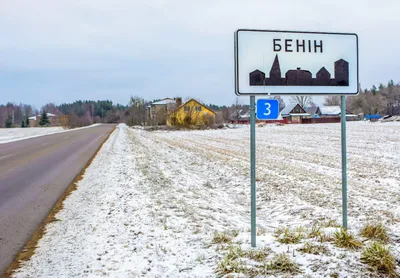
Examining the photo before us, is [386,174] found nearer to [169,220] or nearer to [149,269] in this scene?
[169,220]

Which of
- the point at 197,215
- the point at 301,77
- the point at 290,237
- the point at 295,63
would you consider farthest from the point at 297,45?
the point at 197,215

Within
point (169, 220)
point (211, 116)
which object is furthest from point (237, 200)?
point (211, 116)

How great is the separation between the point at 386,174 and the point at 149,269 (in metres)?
9.05

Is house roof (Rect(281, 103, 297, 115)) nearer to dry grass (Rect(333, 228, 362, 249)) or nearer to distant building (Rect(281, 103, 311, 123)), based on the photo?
distant building (Rect(281, 103, 311, 123))

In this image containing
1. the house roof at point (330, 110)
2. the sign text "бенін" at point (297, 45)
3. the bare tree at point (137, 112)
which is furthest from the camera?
the house roof at point (330, 110)

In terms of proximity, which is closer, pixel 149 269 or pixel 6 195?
pixel 149 269

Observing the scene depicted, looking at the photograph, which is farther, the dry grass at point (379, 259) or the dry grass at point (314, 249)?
the dry grass at point (314, 249)

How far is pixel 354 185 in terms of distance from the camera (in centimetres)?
911

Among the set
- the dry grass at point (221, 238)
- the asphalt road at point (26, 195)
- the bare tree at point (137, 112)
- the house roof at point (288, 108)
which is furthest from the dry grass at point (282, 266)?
the house roof at point (288, 108)

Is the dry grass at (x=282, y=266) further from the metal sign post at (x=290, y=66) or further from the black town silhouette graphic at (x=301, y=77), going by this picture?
the black town silhouette graphic at (x=301, y=77)

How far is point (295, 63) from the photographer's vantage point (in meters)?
4.17

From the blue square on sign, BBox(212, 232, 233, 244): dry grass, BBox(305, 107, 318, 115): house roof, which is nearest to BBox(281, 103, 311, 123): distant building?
BBox(305, 107, 318, 115): house roof

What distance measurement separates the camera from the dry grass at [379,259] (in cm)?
344

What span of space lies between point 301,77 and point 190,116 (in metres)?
A: 62.1
